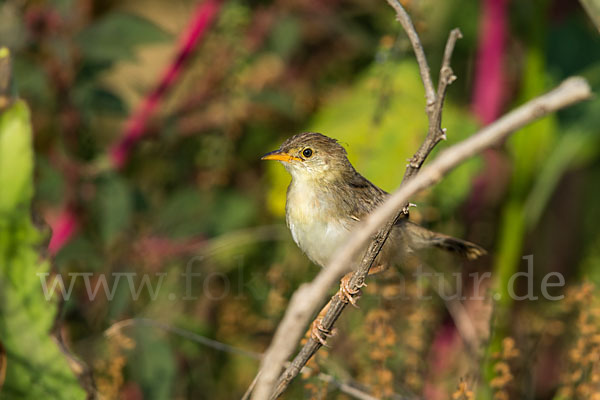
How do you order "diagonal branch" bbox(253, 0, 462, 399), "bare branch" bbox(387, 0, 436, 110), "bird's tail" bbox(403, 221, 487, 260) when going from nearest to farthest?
"diagonal branch" bbox(253, 0, 462, 399) < "bare branch" bbox(387, 0, 436, 110) < "bird's tail" bbox(403, 221, 487, 260)

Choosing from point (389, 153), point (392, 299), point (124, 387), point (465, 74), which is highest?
point (465, 74)

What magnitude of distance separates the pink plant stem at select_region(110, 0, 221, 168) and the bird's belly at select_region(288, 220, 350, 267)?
0.92 meters

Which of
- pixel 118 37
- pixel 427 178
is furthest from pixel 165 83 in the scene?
pixel 427 178

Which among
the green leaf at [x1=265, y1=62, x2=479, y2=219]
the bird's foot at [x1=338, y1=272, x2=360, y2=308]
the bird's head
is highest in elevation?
the green leaf at [x1=265, y1=62, x2=479, y2=219]

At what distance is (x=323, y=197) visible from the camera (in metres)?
1.74

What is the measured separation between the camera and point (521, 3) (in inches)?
111

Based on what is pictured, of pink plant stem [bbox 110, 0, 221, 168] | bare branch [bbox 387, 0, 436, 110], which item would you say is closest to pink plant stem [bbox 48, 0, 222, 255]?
pink plant stem [bbox 110, 0, 221, 168]

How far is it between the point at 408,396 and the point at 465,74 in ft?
5.31

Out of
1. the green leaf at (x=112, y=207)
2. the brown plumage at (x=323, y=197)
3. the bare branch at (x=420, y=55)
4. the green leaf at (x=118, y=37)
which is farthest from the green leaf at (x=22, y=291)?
the green leaf at (x=118, y=37)

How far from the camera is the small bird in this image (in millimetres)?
1673

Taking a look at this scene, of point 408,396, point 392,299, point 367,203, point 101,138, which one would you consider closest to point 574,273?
point 392,299

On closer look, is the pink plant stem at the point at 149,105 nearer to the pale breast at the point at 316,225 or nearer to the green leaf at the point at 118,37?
the green leaf at the point at 118,37

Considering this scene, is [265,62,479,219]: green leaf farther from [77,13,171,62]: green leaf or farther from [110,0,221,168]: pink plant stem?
[77,13,171,62]: green leaf

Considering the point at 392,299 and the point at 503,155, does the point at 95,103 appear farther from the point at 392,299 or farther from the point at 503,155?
the point at 503,155
